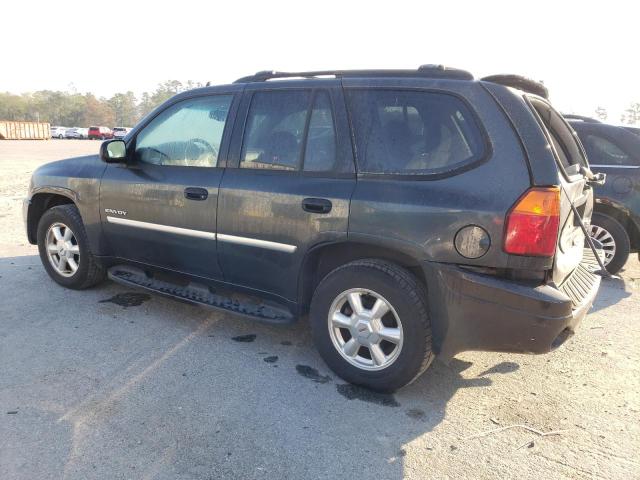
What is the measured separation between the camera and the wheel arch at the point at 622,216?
5.62m

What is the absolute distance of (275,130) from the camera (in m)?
3.58

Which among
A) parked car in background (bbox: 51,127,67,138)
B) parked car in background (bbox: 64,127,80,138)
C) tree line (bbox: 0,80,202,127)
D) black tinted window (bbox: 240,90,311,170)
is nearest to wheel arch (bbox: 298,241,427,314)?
black tinted window (bbox: 240,90,311,170)

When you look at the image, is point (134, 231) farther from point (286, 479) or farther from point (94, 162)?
point (286, 479)

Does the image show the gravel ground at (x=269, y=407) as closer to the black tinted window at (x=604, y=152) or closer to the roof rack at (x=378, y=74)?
the roof rack at (x=378, y=74)

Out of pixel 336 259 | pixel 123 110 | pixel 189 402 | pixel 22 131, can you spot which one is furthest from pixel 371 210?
pixel 123 110

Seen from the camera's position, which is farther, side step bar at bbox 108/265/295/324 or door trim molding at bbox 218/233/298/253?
side step bar at bbox 108/265/295/324

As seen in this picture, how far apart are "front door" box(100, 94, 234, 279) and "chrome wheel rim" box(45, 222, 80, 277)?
0.56 meters

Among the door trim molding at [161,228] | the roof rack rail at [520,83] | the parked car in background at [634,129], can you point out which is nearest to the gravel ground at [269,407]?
the door trim molding at [161,228]

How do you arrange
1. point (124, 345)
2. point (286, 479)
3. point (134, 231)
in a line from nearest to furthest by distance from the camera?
point (286, 479), point (124, 345), point (134, 231)

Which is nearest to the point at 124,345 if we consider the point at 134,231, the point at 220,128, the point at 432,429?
the point at 134,231

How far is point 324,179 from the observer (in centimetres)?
326

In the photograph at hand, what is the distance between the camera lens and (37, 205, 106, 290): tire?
470cm

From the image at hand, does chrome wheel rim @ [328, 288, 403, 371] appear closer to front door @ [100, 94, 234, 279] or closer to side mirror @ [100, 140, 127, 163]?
front door @ [100, 94, 234, 279]

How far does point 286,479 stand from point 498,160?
192 centimetres
